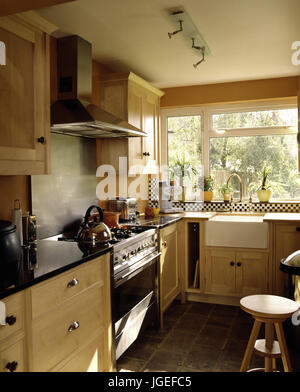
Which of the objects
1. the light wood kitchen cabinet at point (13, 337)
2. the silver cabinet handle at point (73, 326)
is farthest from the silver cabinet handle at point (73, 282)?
the light wood kitchen cabinet at point (13, 337)

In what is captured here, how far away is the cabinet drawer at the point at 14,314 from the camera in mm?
1586

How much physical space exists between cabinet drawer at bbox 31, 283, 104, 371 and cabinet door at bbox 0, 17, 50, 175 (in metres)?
0.79

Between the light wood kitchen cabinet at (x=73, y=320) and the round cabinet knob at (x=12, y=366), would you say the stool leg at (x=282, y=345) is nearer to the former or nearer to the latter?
the light wood kitchen cabinet at (x=73, y=320)

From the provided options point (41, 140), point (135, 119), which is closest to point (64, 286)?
point (41, 140)

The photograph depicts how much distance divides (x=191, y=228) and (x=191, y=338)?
137 centimetres

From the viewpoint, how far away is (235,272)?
401 centimetres

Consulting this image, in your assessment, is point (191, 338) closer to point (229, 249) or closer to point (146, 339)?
point (146, 339)

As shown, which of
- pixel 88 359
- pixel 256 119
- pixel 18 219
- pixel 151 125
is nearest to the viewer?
pixel 88 359

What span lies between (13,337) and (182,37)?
2530 mm

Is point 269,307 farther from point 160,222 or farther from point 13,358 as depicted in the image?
point 160,222

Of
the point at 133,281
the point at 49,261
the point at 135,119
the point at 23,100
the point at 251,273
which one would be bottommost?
the point at 251,273

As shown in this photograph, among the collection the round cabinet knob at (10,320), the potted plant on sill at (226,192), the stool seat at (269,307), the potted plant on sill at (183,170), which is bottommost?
the stool seat at (269,307)

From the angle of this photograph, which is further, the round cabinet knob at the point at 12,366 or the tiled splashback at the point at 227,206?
the tiled splashback at the point at 227,206

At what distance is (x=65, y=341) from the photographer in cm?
202
